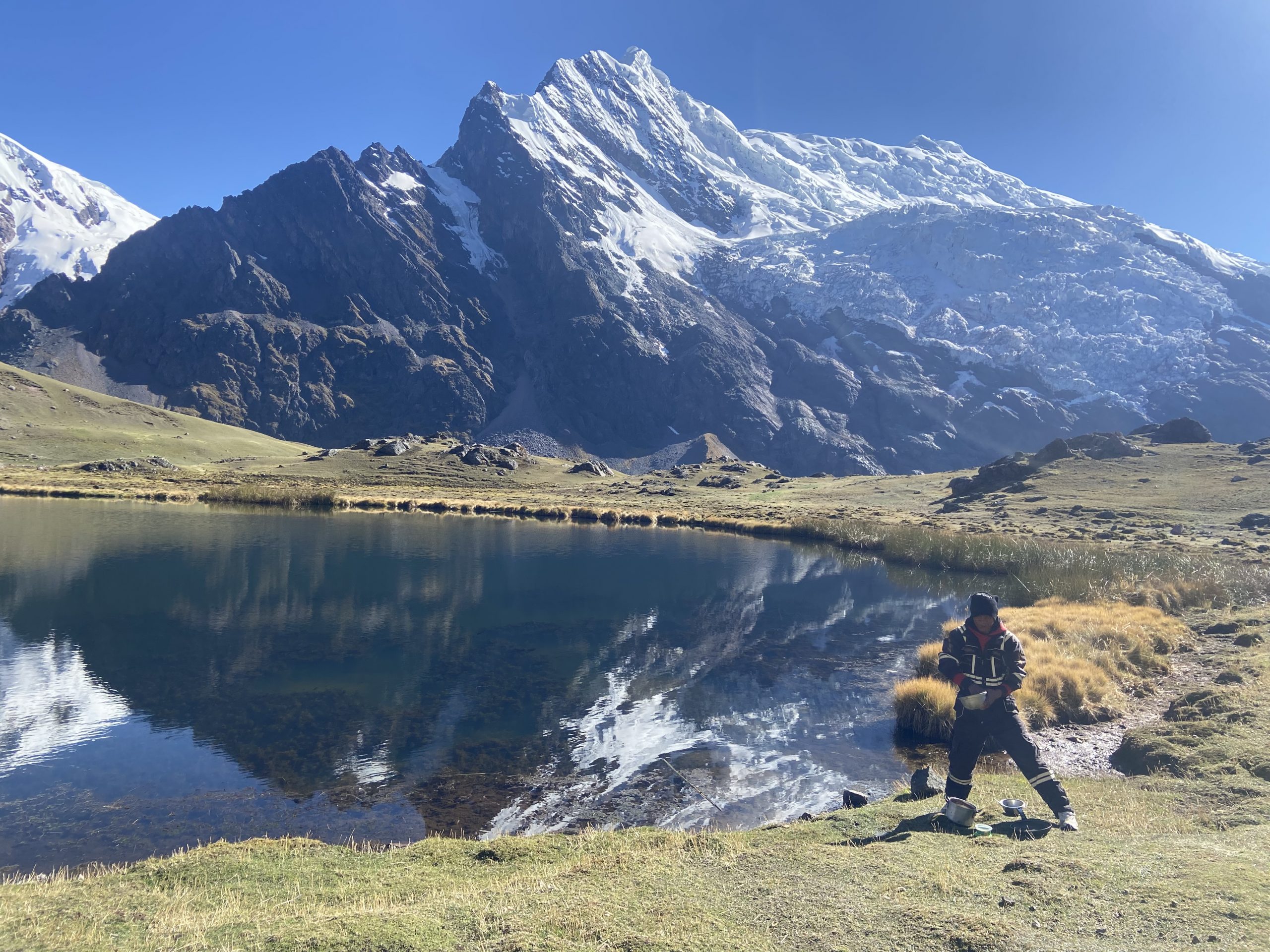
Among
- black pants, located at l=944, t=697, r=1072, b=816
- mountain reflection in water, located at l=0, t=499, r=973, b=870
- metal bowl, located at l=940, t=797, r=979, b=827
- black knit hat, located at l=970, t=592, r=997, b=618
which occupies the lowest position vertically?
mountain reflection in water, located at l=0, t=499, r=973, b=870

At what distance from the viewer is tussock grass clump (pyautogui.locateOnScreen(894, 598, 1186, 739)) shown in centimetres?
2081

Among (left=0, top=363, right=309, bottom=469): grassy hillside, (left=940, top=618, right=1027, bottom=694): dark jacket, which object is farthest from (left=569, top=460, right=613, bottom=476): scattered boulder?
(left=940, top=618, right=1027, bottom=694): dark jacket

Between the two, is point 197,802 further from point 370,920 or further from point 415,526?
point 415,526

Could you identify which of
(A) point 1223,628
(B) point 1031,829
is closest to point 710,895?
(B) point 1031,829

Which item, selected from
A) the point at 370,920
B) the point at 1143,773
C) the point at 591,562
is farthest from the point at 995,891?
the point at 591,562

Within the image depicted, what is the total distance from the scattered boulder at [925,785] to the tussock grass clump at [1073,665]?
2.76 metres

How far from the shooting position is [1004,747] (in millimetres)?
11953

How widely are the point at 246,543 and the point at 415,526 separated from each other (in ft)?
70.9

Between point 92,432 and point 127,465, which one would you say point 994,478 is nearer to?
point 127,465

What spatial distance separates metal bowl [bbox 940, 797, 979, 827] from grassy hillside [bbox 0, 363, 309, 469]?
478ft

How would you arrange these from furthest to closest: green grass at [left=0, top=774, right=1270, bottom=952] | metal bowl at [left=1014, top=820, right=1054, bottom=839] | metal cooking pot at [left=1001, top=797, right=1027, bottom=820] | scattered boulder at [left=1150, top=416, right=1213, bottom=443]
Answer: scattered boulder at [left=1150, top=416, right=1213, bottom=443] < metal cooking pot at [left=1001, top=797, right=1027, bottom=820] < metal bowl at [left=1014, top=820, right=1054, bottom=839] < green grass at [left=0, top=774, right=1270, bottom=952]

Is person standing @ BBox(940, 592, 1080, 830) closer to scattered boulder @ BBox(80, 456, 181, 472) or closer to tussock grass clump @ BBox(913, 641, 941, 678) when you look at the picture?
tussock grass clump @ BBox(913, 641, 941, 678)

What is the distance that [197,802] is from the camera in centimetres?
1580

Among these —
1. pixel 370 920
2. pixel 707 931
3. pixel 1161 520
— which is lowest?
pixel 370 920
